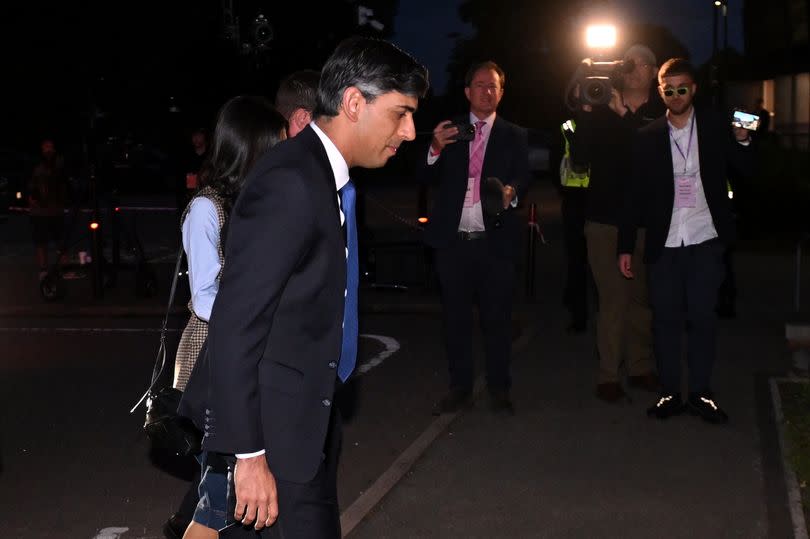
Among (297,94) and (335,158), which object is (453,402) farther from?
(335,158)

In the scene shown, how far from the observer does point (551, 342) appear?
39.4ft

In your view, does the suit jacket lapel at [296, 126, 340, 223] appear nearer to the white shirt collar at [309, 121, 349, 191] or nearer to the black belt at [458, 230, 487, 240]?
the white shirt collar at [309, 121, 349, 191]

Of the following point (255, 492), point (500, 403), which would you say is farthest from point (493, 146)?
point (255, 492)

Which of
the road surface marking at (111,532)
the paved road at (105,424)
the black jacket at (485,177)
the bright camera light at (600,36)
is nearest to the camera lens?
the road surface marking at (111,532)

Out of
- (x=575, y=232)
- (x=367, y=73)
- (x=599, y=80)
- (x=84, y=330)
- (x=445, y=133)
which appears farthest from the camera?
(x=84, y=330)

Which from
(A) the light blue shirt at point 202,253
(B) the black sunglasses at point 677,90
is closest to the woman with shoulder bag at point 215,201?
(A) the light blue shirt at point 202,253

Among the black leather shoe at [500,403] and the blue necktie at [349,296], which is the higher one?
the blue necktie at [349,296]

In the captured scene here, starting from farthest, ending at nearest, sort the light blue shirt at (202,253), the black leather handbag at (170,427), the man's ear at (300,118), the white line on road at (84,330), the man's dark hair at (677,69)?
1. the white line on road at (84,330)
2. the man's dark hair at (677,69)
3. the man's ear at (300,118)
4. the light blue shirt at (202,253)
5. the black leather handbag at (170,427)

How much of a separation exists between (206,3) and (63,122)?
7.35 m

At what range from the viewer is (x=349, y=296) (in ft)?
12.3

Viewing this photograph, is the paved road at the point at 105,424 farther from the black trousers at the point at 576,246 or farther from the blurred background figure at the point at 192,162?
the blurred background figure at the point at 192,162

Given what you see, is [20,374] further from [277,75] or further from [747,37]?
[747,37]

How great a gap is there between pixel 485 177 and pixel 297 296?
17.2 ft

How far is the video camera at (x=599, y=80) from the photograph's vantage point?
9.06 meters
